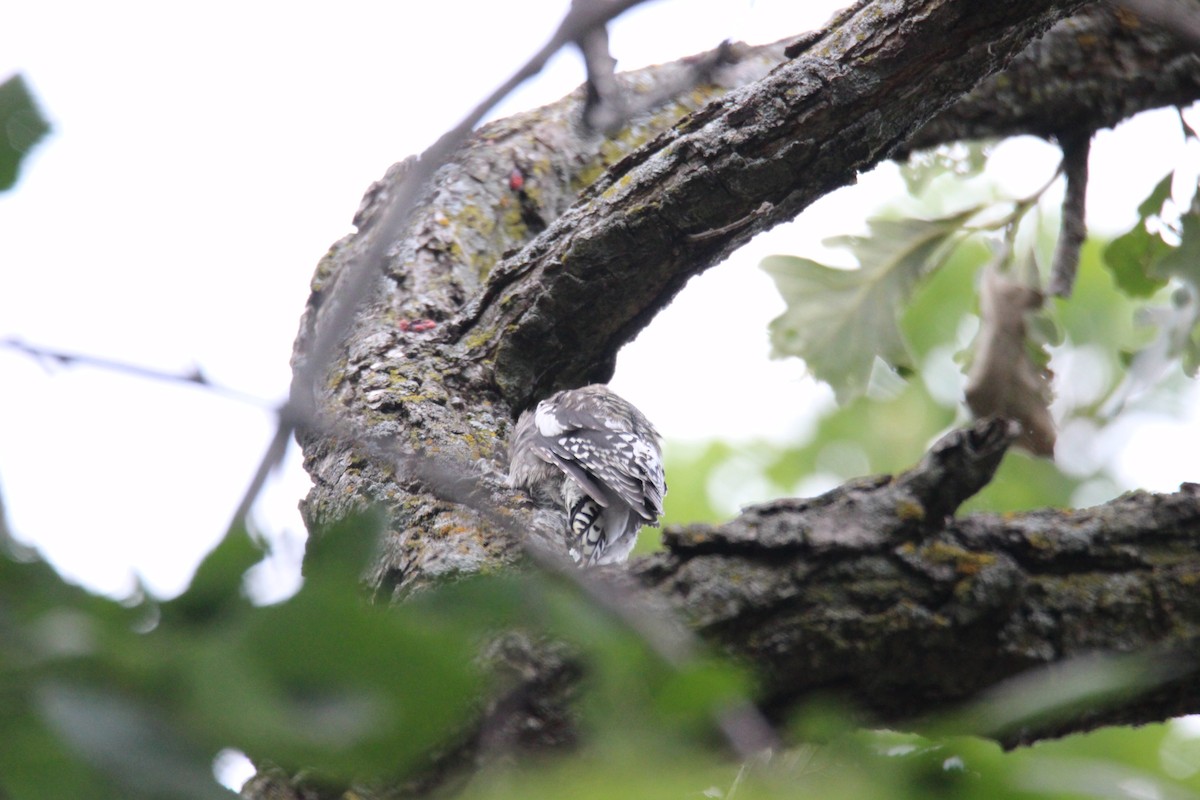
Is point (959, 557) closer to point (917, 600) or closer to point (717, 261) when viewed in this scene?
point (917, 600)

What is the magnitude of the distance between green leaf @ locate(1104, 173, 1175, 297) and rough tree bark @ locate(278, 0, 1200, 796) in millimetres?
523

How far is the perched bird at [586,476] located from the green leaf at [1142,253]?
2037 millimetres

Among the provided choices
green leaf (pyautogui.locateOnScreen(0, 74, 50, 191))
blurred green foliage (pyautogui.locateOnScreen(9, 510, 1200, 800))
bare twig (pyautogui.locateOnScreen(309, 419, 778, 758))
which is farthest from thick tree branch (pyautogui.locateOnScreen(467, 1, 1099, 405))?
blurred green foliage (pyautogui.locateOnScreen(9, 510, 1200, 800))

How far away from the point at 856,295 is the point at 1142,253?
1.12 m

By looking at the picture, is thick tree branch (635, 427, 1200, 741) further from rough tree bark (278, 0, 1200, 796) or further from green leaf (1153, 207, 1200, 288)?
green leaf (1153, 207, 1200, 288)

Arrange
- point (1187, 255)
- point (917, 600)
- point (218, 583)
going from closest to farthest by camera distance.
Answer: point (218, 583), point (917, 600), point (1187, 255)

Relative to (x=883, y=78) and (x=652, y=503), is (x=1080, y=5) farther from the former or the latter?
(x=652, y=503)

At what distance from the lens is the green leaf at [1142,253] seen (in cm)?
397

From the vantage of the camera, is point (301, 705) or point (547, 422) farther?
point (547, 422)

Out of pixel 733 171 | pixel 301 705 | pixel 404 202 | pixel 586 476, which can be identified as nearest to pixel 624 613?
pixel 301 705

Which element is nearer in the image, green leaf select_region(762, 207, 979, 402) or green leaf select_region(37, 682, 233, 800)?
green leaf select_region(37, 682, 233, 800)

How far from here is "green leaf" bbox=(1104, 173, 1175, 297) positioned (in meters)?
3.97

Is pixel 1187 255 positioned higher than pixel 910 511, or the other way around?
pixel 1187 255

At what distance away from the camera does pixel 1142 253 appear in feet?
13.5
